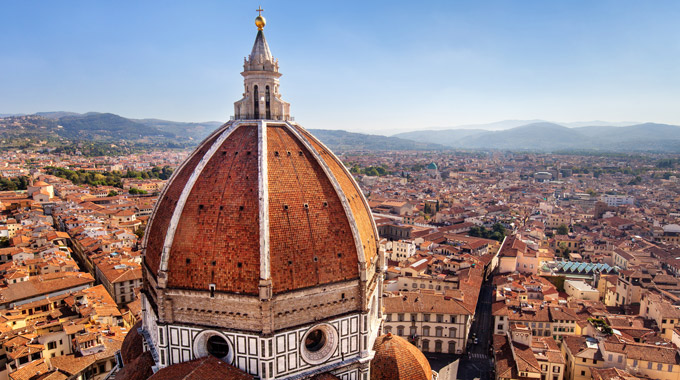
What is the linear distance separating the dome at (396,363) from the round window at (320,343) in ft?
8.94

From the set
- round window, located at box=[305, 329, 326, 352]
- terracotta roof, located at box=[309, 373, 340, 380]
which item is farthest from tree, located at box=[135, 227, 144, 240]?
terracotta roof, located at box=[309, 373, 340, 380]

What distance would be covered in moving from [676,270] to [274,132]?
170ft

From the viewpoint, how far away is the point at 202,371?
14148mm

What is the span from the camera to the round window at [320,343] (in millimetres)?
15258

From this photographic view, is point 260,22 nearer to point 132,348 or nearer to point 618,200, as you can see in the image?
point 132,348

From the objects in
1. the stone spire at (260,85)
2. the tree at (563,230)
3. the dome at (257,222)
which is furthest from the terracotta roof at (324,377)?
the tree at (563,230)

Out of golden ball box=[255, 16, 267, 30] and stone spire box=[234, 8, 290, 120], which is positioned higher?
golden ball box=[255, 16, 267, 30]

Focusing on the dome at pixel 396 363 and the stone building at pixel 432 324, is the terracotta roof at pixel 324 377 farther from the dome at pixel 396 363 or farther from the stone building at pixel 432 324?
the stone building at pixel 432 324

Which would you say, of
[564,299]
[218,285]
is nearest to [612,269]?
[564,299]

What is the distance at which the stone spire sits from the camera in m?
17.5

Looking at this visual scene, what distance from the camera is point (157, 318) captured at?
15727 millimetres

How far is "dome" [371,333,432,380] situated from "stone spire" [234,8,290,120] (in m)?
9.93

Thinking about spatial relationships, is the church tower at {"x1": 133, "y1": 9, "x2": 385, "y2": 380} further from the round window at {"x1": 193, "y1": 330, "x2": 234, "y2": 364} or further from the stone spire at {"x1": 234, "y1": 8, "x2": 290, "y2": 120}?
the stone spire at {"x1": 234, "y1": 8, "x2": 290, "y2": 120}

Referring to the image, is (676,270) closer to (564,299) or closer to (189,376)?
(564,299)
